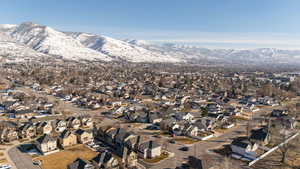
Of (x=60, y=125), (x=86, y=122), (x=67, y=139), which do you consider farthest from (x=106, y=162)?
(x=86, y=122)

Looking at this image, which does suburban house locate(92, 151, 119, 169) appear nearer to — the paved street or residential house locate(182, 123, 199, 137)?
the paved street

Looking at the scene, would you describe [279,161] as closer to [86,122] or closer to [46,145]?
[46,145]

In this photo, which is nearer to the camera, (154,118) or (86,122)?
(86,122)

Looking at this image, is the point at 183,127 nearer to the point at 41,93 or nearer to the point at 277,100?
the point at 277,100

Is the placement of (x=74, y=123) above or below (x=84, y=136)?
below

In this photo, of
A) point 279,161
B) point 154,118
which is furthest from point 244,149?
point 154,118

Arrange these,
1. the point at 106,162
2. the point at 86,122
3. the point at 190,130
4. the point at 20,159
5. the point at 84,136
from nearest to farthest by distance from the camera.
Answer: the point at 106,162
the point at 20,159
the point at 84,136
the point at 190,130
the point at 86,122

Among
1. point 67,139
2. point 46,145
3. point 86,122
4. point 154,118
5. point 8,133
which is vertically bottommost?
point 86,122

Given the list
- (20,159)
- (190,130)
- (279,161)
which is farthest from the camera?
(190,130)
